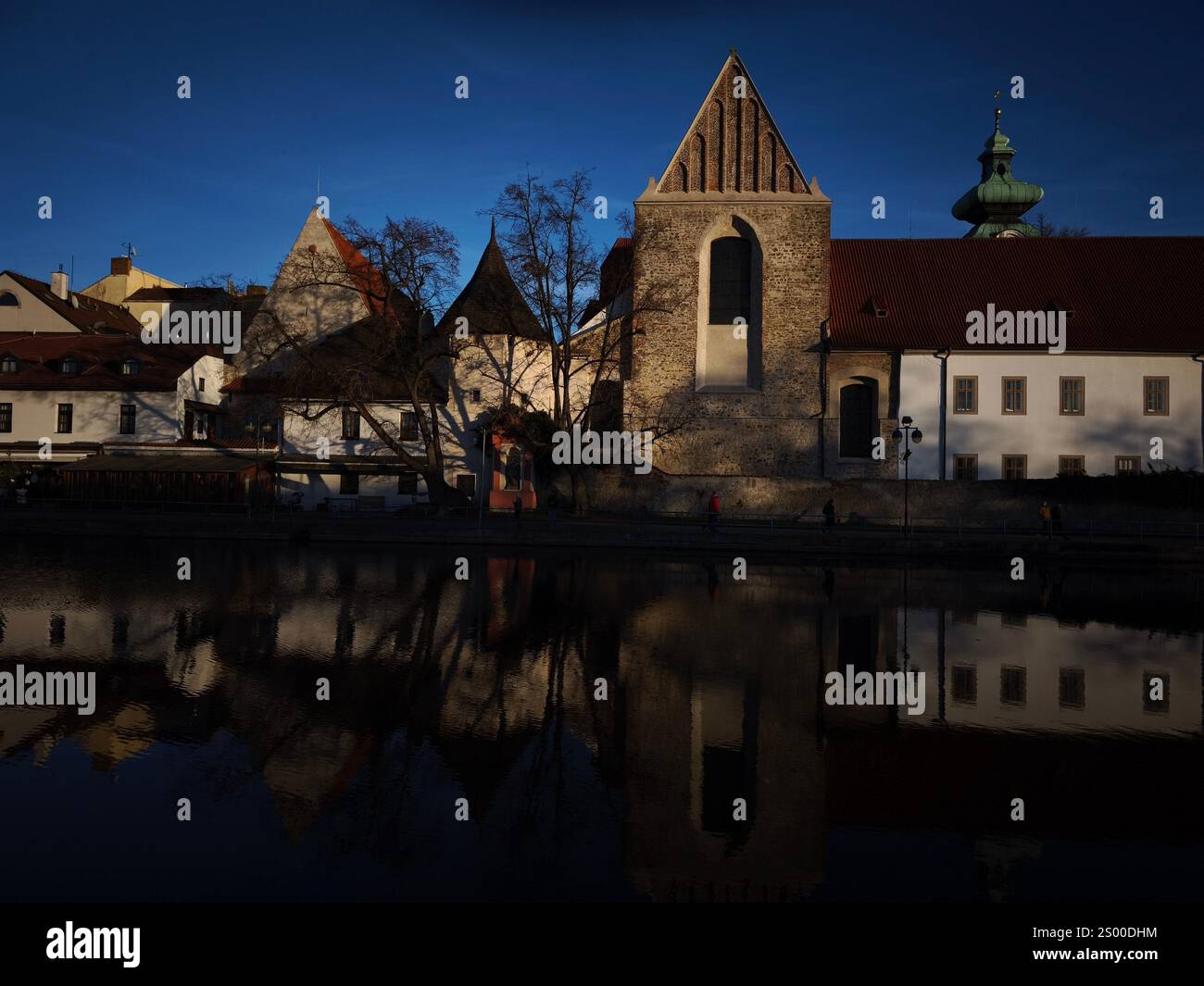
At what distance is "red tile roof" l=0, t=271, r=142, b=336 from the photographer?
57094 millimetres

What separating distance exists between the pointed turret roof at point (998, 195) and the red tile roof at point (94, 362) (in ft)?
177

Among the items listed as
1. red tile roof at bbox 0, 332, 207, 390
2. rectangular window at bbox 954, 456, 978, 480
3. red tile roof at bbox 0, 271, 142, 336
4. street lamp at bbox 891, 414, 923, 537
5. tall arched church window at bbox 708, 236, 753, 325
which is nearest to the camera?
street lamp at bbox 891, 414, 923, 537

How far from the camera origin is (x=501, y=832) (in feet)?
20.8

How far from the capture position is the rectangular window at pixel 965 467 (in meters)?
39.5

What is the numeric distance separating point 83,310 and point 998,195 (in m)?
67.0

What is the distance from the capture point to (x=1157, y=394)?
129 feet

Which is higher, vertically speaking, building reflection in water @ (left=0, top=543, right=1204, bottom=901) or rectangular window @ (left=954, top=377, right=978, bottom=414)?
rectangular window @ (left=954, top=377, right=978, bottom=414)

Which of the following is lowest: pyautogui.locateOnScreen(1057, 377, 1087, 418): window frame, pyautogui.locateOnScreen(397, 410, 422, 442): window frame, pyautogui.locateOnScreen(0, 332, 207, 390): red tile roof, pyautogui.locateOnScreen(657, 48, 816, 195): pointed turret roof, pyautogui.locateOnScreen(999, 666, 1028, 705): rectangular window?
pyautogui.locateOnScreen(999, 666, 1028, 705): rectangular window

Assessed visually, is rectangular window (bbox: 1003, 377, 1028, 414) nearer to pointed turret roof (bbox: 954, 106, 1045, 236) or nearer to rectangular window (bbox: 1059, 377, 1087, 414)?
rectangular window (bbox: 1059, 377, 1087, 414)

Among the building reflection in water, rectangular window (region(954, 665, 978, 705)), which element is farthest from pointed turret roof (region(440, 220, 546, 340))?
rectangular window (region(954, 665, 978, 705))

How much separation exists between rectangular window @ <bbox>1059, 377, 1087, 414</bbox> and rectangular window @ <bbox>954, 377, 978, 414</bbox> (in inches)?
151

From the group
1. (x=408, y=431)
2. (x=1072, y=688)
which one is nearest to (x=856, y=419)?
(x=408, y=431)
